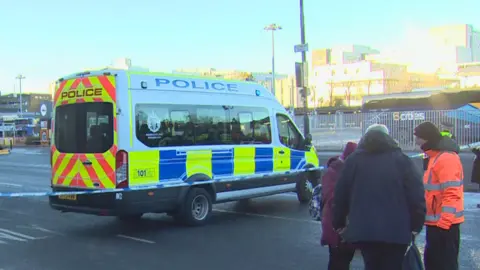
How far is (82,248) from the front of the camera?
718cm

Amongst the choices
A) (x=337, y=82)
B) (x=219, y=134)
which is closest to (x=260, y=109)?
(x=219, y=134)

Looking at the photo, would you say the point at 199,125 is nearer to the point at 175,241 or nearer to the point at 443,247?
the point at 175,241

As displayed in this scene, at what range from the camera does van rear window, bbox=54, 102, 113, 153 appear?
783 cm

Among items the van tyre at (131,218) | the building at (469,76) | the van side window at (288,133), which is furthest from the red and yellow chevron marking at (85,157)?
the building at (469,76)

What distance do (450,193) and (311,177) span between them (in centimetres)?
678

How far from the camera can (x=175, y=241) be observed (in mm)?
7535

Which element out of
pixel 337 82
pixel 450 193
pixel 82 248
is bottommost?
pixel 82 248

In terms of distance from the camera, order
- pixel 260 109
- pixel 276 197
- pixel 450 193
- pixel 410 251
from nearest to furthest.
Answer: pixel 410 251
pixel 450 193
pixel 260 109
pixel 276 197

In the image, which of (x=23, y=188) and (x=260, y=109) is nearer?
(x=260, y=109)

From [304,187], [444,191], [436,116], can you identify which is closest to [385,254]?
[444,191]

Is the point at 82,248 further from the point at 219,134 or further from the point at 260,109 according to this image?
the point at 260,109

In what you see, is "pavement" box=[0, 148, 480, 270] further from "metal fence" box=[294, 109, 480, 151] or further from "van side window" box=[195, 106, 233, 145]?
"metal fence" box=[294, 109, 480, 151]

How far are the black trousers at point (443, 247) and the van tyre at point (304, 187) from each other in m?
6.30

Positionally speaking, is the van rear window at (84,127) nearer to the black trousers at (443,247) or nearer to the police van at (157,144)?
the police van at (157,144)
